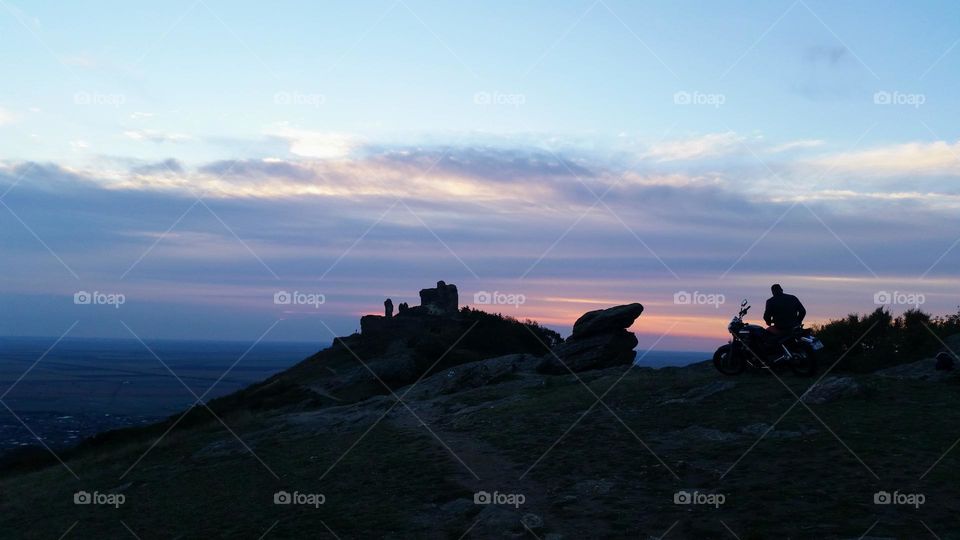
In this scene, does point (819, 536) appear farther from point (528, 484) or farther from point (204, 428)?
point (204, 428)

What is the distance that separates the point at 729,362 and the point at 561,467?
9690 mm

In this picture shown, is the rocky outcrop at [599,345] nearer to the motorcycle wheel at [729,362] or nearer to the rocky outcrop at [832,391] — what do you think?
the motorcycle wheel at [729,362]

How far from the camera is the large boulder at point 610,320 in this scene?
3212cm

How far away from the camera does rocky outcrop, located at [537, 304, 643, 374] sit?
31234mm

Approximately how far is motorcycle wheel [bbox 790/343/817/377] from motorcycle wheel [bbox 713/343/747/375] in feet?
5.19

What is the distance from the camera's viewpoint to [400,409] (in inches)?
1024

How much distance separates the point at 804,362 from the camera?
2086cm

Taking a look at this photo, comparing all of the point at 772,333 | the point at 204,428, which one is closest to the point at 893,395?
the point at 772,333

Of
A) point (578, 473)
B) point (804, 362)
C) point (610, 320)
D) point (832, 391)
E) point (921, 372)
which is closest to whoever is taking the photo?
point (578, 473)

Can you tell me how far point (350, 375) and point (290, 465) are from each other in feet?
71.9

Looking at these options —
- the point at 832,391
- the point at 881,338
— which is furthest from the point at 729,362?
the point at 881,338

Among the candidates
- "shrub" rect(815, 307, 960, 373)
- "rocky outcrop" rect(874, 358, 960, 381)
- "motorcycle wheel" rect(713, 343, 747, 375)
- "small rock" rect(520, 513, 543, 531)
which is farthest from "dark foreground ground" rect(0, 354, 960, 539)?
"shrub" rect(815, 307, 960, 373)

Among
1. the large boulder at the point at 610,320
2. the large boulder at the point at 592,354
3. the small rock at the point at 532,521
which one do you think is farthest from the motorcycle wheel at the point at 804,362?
the small rock at the point at 532,521

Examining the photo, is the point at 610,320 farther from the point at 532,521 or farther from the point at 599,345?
the point at 532,521
